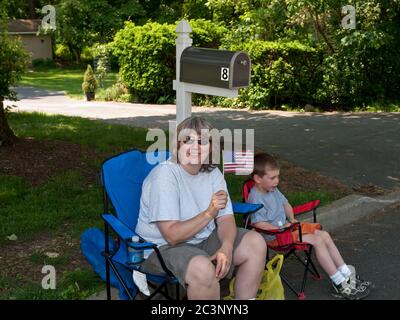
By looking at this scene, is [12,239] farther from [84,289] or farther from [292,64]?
[292,64]

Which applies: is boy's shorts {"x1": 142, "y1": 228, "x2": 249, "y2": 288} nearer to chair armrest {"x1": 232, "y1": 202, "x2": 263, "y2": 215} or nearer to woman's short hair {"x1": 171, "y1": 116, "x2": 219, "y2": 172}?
chair armrest {"x1": 232, "y1": 202, "x2": 263, "y2": 215}

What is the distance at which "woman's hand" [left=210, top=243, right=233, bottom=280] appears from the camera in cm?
350

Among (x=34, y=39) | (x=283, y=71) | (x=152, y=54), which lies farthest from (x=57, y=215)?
(x=34, y=39)

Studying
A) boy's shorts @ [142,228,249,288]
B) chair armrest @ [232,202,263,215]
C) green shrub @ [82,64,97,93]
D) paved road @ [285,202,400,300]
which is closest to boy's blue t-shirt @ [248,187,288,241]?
chair armrest @ [232,202,263,215]

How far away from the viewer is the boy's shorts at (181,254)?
3.45 m

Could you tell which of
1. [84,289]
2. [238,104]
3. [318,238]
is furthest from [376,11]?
[84,289]

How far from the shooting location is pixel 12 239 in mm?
5016

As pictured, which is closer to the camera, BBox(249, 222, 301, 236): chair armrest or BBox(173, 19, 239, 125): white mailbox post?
BBox(249, 222, 301, 236): chair armrest

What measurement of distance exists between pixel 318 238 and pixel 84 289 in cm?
170

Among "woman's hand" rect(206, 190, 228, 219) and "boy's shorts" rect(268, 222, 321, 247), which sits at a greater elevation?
"woman's hand" rect(206, 190, 228, 219)

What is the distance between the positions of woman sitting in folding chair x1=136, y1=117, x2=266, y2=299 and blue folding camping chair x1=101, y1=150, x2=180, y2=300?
0.11m

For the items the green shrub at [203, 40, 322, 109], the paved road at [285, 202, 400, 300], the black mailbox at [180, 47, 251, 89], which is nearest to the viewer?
the black mailbox at [180, 47, 251, 89]

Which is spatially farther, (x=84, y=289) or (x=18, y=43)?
(x=18, y=43)

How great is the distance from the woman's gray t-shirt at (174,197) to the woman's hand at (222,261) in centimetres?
28
